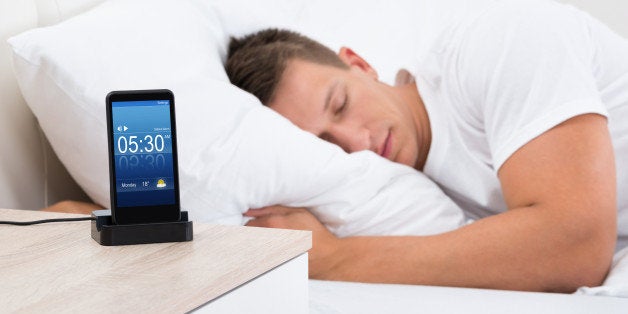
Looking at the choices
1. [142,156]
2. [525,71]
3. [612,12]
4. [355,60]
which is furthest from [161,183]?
[612,12]

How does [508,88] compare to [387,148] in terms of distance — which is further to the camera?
[387,148]

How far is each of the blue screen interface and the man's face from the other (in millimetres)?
732

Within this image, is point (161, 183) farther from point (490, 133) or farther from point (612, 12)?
point (612, 12)

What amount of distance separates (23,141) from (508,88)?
0.79m

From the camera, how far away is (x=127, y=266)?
84 cm

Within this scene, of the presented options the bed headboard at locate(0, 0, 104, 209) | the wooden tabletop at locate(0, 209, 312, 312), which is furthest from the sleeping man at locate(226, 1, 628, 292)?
the wooden tabletop at locate(0, 209, 312, 312)

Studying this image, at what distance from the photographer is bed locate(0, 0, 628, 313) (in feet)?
4.00

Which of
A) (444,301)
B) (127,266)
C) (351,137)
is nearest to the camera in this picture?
(127,266)

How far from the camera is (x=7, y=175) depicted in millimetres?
1454

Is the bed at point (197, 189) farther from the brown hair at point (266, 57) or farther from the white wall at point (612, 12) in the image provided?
Result: the white wall at point (612, 12)

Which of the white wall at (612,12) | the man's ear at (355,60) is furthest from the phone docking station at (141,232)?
the white wall at (612,12)

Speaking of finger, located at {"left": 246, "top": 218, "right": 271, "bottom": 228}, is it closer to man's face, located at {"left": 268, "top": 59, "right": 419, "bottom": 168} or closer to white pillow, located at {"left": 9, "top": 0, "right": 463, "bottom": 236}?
white pillow, located at {"left": 9, "top": 0, "right": 463, "bottom": 236}

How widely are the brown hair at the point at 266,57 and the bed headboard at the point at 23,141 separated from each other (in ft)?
1.03

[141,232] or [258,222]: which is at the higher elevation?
[141,232]
